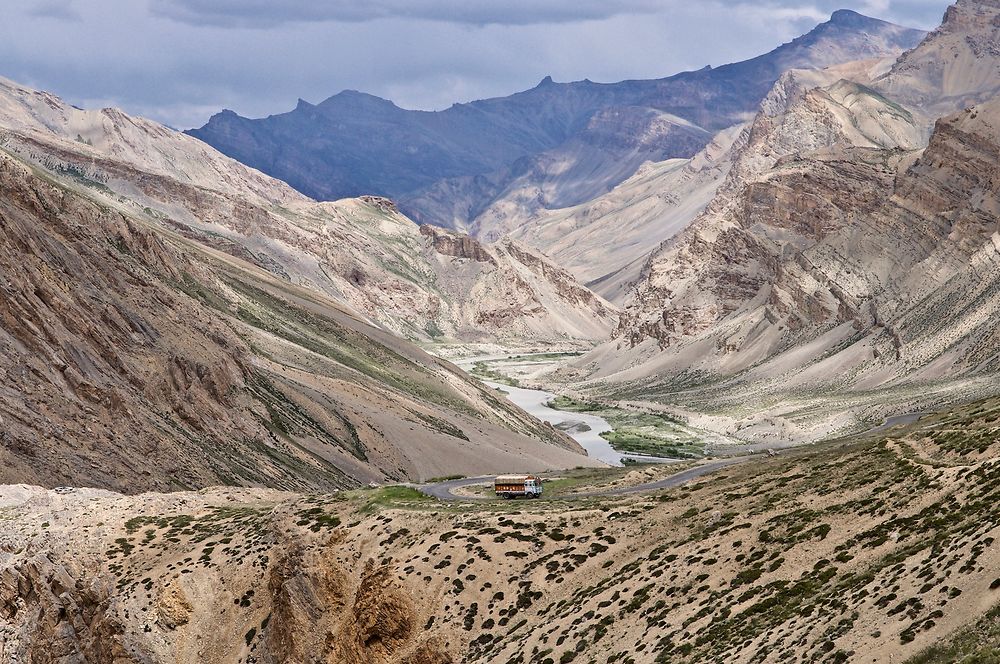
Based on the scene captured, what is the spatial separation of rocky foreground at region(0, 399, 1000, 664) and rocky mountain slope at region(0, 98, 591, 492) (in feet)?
42.3

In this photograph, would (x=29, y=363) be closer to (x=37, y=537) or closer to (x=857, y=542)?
(x=37, y=537)

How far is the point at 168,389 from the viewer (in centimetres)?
8138

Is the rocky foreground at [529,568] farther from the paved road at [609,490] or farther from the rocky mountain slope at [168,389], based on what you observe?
the rocky mountain slope at [168,389]

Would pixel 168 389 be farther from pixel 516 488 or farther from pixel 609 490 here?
pixel 609 490

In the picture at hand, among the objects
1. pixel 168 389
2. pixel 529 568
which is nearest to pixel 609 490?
pixel 529 568

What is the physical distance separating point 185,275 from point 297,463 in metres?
45.2

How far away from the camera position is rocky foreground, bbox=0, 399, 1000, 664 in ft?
104

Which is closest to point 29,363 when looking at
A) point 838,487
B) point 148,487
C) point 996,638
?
point 148,487

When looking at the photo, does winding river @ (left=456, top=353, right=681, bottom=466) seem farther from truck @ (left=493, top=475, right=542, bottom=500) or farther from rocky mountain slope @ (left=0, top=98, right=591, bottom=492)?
truck @ (left=493, top=475, right=542, bottom=500)

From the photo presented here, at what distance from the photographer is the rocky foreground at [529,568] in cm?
3158

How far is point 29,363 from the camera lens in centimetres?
6881

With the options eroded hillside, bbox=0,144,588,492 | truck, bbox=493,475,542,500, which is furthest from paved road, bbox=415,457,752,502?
eroded hillside, bbox=0,144,588,492

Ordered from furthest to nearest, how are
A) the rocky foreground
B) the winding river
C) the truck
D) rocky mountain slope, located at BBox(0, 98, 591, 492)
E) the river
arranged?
the winding river < the river < rocky mountain slope, located at BBox(0, 98, 591, 492) < the truck < the rocky foreground

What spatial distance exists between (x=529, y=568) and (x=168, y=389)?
155 feet
